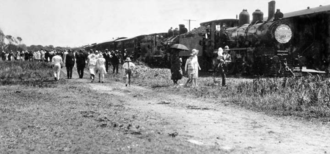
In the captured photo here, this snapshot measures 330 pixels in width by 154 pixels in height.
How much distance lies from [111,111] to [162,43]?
25.6 metres

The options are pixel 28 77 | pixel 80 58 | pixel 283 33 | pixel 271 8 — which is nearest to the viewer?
pixel 283 33

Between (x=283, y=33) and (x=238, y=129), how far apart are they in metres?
13.4

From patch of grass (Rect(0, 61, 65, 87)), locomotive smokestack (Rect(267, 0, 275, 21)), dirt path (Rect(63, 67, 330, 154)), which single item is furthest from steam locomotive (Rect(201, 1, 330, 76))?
patch of grass (Rect(0, 61, 65, 87))

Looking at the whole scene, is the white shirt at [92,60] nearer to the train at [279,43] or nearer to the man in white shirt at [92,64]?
the man in white shirt at [92,64]

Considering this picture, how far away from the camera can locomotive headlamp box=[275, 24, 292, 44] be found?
18.7 m

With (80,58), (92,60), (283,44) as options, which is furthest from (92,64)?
(283,44)

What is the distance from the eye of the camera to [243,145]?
17.8ft

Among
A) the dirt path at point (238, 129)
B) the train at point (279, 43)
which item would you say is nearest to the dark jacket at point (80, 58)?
the train at point (279, 43)

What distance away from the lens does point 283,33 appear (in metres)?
18.8

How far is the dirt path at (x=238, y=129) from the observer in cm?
538

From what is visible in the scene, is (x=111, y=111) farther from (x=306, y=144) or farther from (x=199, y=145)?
(x=306, y=144)

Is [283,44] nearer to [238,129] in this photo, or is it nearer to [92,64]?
[92,64]

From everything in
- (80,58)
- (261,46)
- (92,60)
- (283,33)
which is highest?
(283,33)

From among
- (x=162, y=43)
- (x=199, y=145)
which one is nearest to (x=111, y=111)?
(x=199, y=145)
